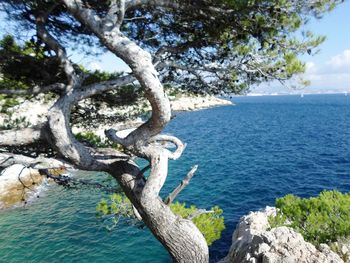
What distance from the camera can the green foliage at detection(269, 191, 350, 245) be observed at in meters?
9.17

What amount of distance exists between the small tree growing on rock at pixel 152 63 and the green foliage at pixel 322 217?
15.0 ft

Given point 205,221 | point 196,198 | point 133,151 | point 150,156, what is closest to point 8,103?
point 133,151

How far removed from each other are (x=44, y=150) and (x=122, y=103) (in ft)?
8.38

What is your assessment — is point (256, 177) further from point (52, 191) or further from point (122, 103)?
point (122, 103)

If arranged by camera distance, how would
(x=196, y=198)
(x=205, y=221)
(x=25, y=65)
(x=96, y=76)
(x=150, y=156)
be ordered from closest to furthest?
(x=150, y=156) < (x=25, y=65) < (x=96, y=76) < (x=205, y=221) < (x=196, y=198)

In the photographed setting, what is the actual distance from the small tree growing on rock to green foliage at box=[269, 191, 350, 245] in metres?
4.58

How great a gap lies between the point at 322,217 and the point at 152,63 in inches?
283

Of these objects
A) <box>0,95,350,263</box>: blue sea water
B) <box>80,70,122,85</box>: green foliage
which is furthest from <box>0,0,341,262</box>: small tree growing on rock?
<box>0,95,350,263</box>: blue sea water

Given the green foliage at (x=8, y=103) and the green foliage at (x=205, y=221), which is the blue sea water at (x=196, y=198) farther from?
the green foliage at (x=8, y=103)

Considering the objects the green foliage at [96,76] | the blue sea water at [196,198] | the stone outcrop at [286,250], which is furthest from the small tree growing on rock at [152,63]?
the blue sea water at [196,198]

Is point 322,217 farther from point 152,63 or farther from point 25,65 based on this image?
point 25,65

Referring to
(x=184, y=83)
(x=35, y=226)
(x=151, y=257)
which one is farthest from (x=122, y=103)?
(x=35, y=226)

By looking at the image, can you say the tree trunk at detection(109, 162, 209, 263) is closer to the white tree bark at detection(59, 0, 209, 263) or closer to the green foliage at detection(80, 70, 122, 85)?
the white tree bark at detection(59, 0, 209, 263)

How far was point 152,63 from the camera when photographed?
6062mm
